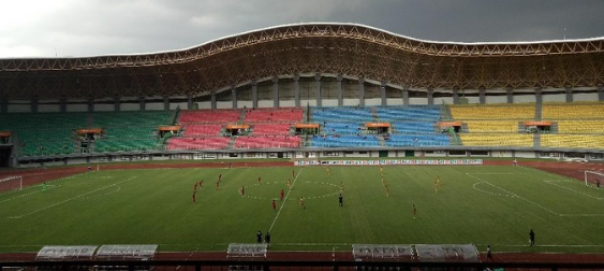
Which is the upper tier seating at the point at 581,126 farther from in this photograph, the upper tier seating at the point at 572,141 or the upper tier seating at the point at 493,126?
the upper tier seating at the point at 493,126

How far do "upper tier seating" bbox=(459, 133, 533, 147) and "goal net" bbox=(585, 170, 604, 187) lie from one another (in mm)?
20227

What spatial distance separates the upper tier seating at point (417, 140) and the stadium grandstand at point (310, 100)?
7.1 inches

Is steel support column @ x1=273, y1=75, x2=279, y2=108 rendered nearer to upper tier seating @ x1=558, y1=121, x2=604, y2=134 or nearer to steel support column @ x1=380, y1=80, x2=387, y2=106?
steel support column @ x1=380, y1=80, x2=387, y2=106

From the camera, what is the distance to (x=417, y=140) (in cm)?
7388

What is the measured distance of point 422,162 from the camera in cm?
6169

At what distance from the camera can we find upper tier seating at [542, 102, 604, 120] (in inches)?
2862

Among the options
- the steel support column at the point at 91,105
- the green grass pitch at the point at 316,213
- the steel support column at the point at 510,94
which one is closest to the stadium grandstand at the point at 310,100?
the steel support column at the point at 510,94

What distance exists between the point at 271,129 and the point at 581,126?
5472cm

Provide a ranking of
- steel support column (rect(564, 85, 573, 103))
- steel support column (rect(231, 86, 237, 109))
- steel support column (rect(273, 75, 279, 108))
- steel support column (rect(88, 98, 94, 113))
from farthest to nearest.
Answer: steel support column (rect(231, 86, 237, 109)), steel support column (rect(273, 75, 279, 108)), steel support column (rect(88, 98, 94, 113)), steel support column (rect(564, 85, 573, 103))

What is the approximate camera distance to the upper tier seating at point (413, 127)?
7762 cm

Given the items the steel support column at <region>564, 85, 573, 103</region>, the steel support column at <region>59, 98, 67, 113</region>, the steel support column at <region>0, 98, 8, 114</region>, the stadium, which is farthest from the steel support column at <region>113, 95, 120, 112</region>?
the steel support column at <region>564, 85, 573, 103</region>

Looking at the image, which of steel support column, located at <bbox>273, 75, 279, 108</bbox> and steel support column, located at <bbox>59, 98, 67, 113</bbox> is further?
steel support column, located at <bbox>273, 75, 279, 108</bbox>

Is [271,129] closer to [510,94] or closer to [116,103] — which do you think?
[116,103]

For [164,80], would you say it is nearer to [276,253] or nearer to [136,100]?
[136,100]
